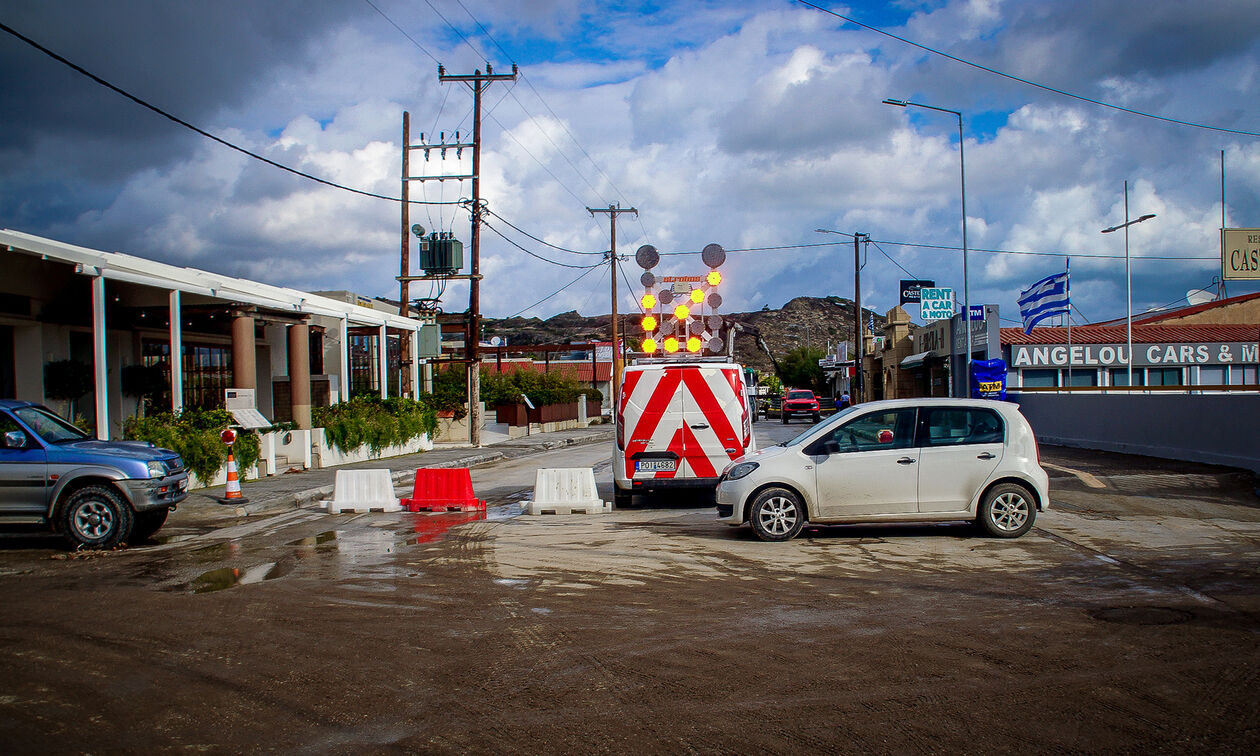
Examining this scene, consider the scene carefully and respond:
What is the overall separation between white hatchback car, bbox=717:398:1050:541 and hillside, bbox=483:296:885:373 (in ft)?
395

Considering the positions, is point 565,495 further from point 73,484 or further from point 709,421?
point 73,484

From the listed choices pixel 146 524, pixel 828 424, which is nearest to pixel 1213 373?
pixel 828 424

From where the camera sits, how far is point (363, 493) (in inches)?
548

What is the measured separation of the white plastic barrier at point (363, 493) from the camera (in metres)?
13.8

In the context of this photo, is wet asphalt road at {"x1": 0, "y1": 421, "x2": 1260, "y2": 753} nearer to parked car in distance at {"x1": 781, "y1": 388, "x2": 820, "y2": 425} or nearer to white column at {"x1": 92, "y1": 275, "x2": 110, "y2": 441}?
white column at {"x1": 92, "y1": 275, "x2": 110, "y2": 441}

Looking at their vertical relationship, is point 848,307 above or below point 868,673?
above

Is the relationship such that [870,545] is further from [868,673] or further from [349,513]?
[349,513]

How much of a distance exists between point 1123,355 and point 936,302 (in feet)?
28.7

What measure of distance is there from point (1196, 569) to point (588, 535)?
619cm

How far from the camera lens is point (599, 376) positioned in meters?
80.1

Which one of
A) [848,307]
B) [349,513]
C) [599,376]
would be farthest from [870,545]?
[848,307]

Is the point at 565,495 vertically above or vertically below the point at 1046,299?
below

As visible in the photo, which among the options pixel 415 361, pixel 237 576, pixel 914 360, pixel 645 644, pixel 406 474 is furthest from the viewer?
pixel 914 360

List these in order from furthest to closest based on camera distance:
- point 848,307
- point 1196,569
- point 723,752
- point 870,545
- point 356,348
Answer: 1. point 848,307
2. point 356,348
3. point 870,545
4. point 1196,569
5. point 723,752
